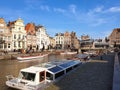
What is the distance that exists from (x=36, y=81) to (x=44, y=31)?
72.8m

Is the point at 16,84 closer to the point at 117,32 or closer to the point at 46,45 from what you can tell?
the point at 46,45

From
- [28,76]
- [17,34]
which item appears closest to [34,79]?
[28,76]

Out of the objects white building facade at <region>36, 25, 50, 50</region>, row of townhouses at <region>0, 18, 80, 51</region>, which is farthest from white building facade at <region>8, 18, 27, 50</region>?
white building facade at <region>36, 25, 50, 50</region>

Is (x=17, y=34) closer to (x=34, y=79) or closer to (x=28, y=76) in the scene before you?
(x=28, y=76)

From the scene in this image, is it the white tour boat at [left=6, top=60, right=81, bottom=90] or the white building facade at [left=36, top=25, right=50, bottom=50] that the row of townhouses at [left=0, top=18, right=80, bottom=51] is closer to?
the white building facade at [left=36, top=25, right=50, bottom=50]

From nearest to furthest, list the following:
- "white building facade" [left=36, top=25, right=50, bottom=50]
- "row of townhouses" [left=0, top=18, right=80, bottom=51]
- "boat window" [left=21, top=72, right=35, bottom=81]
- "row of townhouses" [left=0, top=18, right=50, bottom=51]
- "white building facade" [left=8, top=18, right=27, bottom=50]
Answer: "boat window" [left=21, top=72, right=35, bottom=81], "row of townhouses" [left=0, top=18, right=50, bottom=51], "row of townhouses" [left=0, top=18, right=80, bottom=51], "white building facade" [left=8, top=18, right=27, bottom=50], "white building facade" [left=36, top=25, right=50, bottom=50]

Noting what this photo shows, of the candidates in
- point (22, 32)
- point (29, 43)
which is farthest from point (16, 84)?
point (29, 43)

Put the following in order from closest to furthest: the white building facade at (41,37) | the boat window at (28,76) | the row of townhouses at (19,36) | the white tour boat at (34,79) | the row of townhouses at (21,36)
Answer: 1. the white tour boat at (34,79)
2. the boat window at (28,76)
3. the row of townhouses at (19,36)
4. the row of townhouses at (21,36)
5. the white building facade at (41,37)

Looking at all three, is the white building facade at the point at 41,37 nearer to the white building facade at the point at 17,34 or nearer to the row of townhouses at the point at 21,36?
the row of townhouses at the point at 21,36

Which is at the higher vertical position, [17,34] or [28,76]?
[17,34]

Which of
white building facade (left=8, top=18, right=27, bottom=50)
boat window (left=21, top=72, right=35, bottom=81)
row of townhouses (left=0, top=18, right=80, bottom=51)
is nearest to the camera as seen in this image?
boat window (left=21, top=72, right=35, bottom=81)

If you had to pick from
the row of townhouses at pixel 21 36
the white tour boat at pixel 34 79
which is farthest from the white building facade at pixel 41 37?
the white tour boat at pixel 34 79

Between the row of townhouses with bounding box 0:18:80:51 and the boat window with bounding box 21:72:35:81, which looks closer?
the boat window with bounding box 21:72:35:81

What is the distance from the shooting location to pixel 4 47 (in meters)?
62.0
